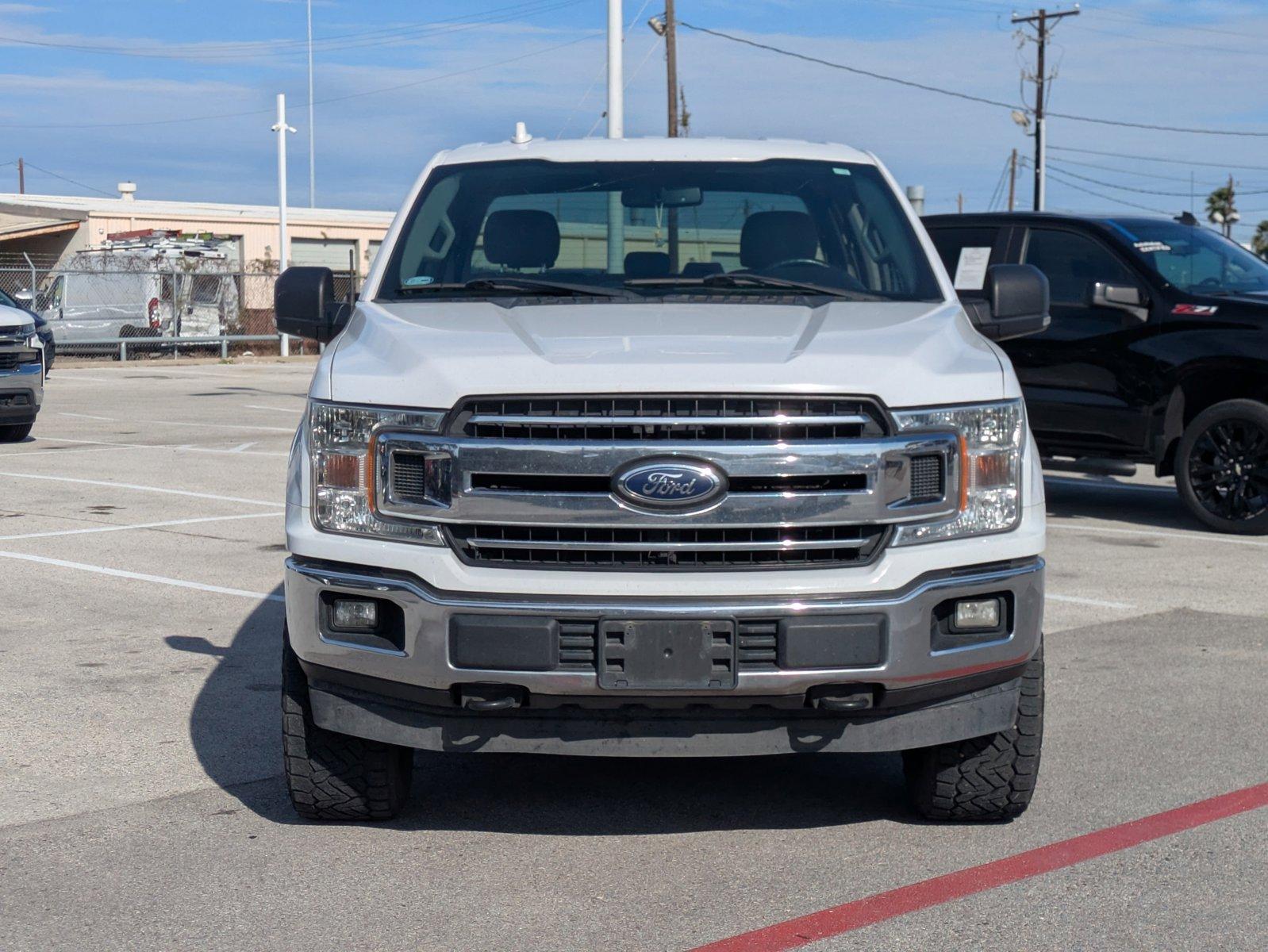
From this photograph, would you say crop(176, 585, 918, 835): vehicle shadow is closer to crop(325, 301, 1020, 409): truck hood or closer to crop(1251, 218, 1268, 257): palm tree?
crop(325, 301, 1020, 409): truck hood

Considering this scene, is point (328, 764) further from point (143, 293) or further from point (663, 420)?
point (143, 293)

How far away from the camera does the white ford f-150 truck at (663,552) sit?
4.09 meters

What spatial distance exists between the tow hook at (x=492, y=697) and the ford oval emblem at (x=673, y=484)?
0.57 meters

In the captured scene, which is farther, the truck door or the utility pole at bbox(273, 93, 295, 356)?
the utility pole at bbox(273, 93, 295, 356)

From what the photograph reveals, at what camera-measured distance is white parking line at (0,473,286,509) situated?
12227 mm

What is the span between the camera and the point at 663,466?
4094mm

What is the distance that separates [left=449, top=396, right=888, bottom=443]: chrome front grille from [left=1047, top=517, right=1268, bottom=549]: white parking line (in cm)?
718

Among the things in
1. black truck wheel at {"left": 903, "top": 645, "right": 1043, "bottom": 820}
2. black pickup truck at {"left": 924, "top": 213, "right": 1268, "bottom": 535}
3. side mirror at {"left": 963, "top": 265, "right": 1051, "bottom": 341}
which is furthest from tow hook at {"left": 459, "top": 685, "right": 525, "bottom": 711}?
black pickup truck at {"left": 924, "top": 213, "right": 1268, "bottom": 535}

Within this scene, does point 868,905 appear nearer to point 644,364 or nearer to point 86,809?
point 644,364

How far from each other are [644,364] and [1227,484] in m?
7.75

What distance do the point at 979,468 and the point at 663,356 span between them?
864mm

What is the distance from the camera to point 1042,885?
421 centimetres

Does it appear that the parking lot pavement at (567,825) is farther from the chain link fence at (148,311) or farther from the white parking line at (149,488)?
the chain link fence at (148,311)

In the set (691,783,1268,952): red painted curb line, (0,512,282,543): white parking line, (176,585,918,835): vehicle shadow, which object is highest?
(691,783,1268,952): red painted curb line
